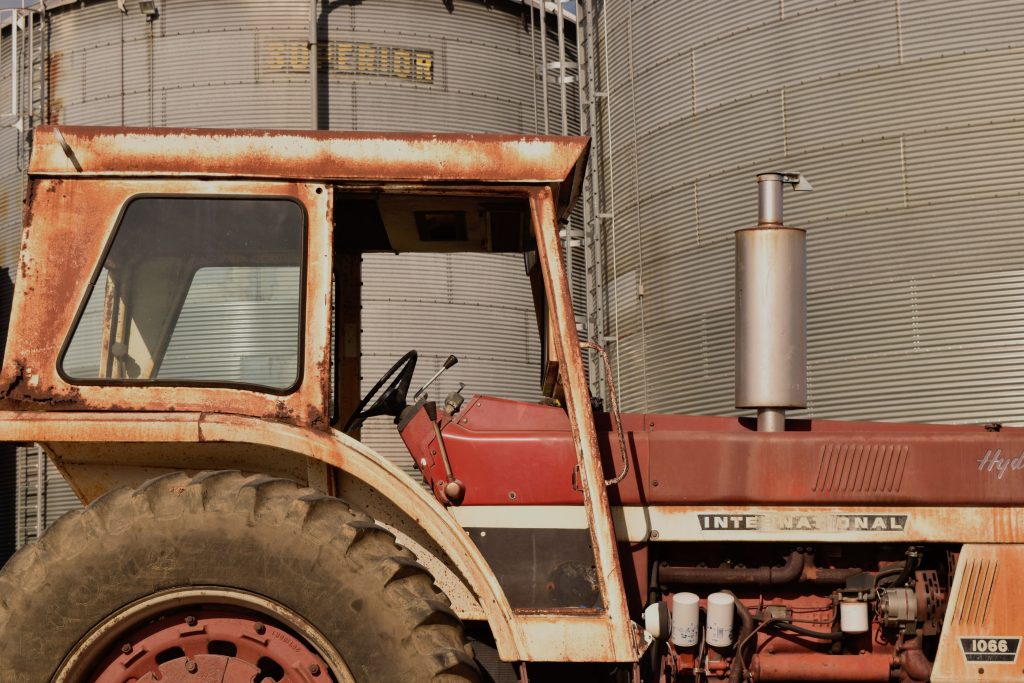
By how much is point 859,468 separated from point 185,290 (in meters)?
2.65

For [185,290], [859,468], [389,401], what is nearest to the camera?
[185,290]

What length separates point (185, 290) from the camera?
4.45 m

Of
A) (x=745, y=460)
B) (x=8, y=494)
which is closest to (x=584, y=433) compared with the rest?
(x=745, y=460)

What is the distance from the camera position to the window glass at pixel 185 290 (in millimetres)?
4203

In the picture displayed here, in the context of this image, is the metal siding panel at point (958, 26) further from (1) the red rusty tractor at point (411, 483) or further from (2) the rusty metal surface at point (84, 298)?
(2) the rusty metal surface at point (84, 298)

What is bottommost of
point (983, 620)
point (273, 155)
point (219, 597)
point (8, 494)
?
point (8, 494)

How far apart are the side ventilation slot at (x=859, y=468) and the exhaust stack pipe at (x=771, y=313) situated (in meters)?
0.39

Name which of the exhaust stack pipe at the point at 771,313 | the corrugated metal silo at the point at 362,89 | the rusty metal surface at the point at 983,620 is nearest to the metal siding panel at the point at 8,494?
the corrugated metal silo at the point at 362,89

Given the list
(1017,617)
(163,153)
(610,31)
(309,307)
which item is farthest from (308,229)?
(610,31)

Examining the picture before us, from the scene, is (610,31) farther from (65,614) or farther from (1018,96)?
(65,614)

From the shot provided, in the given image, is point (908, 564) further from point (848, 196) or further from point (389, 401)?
point (848, 196)

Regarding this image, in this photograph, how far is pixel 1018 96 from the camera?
36.4 feet

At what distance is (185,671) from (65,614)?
1.35 ft

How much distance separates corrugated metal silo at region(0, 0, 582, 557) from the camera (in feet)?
48.5
